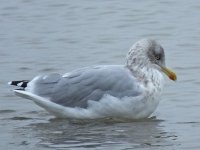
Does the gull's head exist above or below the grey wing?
above

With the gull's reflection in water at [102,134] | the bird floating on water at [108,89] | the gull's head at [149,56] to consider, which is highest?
the gull's head at [149,56]

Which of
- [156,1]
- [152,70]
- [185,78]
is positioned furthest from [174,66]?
[156,1]

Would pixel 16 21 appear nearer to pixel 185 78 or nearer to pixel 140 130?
pixel 185 78

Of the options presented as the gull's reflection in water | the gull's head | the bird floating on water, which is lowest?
the gull's reflection in water

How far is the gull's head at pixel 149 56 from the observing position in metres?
9.99

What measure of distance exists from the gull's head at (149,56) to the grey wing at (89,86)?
0.21 metres

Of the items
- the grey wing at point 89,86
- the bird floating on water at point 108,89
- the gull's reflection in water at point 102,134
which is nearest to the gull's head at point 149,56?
the bird floating on water at point 108,89

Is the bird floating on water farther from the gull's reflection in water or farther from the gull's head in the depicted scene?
the gull's reflection in water

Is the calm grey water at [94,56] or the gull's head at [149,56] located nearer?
the calm grey water at [94,56]

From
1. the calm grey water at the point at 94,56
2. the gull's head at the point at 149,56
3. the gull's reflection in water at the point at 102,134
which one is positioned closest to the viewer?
the gull's reflection in water at the point at 102,134

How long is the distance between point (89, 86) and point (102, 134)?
2.39ft

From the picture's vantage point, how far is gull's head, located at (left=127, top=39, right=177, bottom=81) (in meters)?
9.99

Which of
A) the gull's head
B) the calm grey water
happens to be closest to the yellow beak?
the gull's head

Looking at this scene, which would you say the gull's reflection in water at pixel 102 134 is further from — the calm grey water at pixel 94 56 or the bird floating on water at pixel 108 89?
the bird floating on water at pixel 108 89
